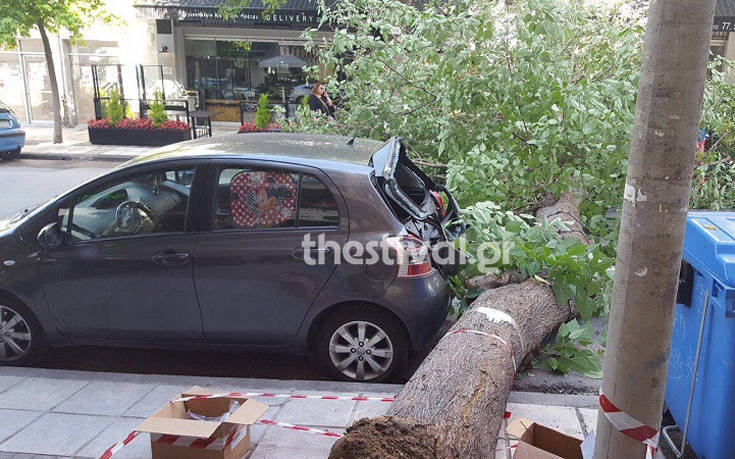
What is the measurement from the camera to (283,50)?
21.8m

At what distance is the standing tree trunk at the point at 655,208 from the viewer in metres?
2.14

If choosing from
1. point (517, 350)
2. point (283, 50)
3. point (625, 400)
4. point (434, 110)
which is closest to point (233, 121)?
point (283, 50)

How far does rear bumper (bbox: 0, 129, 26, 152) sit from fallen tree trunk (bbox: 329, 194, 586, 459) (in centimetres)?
1478

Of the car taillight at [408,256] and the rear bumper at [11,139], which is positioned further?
the rear bumper at [11,139]

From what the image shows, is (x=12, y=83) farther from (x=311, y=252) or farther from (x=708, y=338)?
(x=708, y=338)

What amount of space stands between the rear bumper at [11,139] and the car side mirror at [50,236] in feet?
41.8

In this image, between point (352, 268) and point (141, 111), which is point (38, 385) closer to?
point (352, 268)

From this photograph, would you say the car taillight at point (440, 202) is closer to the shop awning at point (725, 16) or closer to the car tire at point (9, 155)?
the car tire at point (9, 155)

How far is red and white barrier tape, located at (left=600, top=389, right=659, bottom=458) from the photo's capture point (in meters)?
2.48

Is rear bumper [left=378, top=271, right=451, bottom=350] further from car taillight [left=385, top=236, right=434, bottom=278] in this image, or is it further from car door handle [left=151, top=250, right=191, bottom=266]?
car door handle [left=151, top=250, right=191, bottom=266]

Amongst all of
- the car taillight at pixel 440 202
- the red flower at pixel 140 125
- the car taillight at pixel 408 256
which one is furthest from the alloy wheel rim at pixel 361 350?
the red flower at pixel 140 125

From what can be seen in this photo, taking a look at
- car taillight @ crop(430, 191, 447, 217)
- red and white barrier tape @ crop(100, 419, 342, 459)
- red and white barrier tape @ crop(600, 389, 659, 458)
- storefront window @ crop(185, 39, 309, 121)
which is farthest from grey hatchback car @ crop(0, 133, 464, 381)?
storefront window @ crop(185, 39, 309, 121)

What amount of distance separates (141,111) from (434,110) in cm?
1394

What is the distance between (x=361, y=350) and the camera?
186 inches
